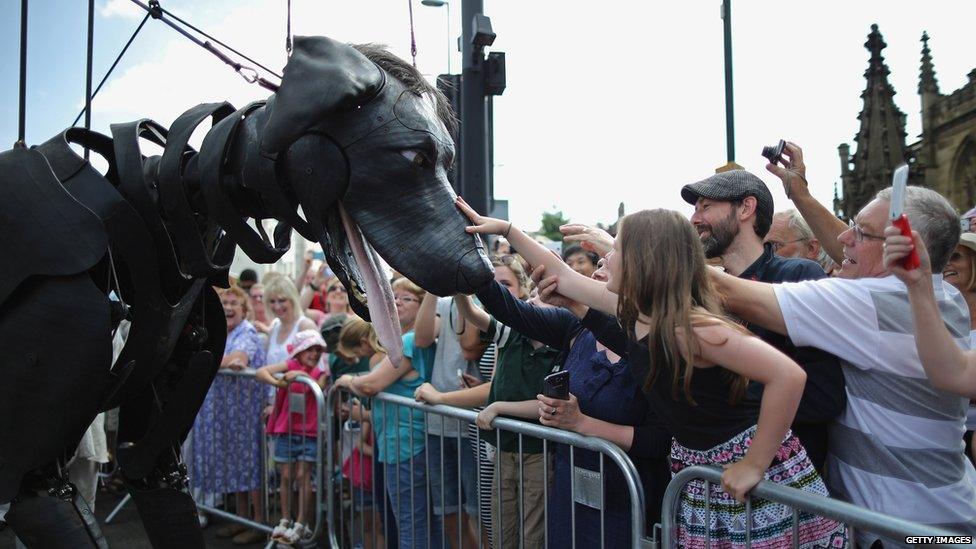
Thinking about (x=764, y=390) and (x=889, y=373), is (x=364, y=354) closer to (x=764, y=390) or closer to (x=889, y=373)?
(x=764, y=390)

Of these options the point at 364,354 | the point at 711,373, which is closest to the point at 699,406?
the point at 711,373

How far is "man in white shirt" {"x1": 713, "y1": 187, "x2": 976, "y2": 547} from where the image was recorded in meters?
2.19

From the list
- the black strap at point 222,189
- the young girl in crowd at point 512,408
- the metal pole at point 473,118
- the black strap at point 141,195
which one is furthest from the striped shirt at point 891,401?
the metal pole at point 473,118

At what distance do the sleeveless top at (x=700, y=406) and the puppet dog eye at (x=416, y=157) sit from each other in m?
0.99

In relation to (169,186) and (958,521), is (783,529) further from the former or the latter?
(169,186)

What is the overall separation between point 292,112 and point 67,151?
3.15 feet

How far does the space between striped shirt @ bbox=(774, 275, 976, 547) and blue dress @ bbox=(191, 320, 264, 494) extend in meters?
4.37

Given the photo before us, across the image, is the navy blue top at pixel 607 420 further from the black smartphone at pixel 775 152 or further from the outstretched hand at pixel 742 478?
the black smartphone at pixel 775 152

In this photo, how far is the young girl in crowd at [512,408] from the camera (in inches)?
135

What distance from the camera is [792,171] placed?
3.14 meters

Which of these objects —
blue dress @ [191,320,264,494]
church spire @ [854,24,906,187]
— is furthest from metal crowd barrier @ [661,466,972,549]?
church spire @ [854,24,906,187]

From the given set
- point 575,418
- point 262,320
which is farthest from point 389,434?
point 262,320
